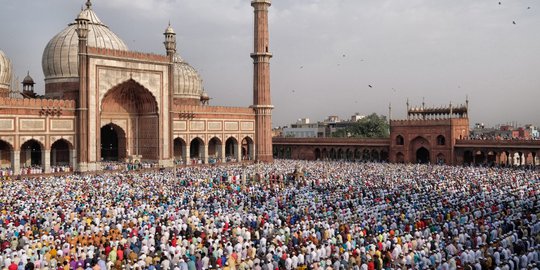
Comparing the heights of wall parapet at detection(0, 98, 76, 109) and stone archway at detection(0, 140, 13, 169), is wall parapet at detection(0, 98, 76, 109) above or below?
above

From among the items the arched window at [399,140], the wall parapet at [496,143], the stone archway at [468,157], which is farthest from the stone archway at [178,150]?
the stone archway at [468,157]

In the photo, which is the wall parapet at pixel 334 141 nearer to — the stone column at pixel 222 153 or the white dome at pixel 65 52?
the stone column at pixel 222 153

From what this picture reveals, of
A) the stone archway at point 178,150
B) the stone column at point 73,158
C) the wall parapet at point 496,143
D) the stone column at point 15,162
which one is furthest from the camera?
the stone archway at point 178,150

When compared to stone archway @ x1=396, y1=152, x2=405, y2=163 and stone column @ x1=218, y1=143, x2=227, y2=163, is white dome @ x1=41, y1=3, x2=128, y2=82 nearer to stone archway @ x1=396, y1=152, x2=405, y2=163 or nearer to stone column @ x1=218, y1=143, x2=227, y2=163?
stone column @ x1=218, y1=143, x2=227, y2=163

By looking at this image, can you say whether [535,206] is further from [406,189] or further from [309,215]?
[309,215]

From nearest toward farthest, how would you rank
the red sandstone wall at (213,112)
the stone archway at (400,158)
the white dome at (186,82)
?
the red sandstone wall at (213,112) < the stone archway at (400,158) < the white dome at (186,82)

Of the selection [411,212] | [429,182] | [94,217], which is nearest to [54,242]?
[94,217]

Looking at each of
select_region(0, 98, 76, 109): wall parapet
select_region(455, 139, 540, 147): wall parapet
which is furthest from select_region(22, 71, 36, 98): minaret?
select_region(455, 139, 540, 147): wall parapet
